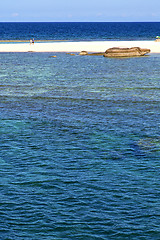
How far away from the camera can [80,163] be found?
19594 millimetres

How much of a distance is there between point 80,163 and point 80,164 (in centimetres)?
14

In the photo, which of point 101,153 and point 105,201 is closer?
point 105,201

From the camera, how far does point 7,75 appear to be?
50750 mm

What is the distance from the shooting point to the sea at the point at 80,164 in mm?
14188

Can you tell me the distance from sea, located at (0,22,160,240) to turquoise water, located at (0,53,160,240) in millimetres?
38

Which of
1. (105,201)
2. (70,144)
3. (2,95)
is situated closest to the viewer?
(105,201)

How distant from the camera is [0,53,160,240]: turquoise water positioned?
14.2m

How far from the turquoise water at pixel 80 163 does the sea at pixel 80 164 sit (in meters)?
0.04

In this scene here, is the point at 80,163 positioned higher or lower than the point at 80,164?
higher

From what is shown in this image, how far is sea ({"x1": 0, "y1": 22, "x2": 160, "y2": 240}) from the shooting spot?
1419 cm

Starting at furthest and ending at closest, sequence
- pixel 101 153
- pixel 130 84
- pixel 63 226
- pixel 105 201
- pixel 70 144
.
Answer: pixel 130 84, pixel 70 144, pixel 101 153, pixel 105 201, pixel 63 226

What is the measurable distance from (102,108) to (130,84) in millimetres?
11882

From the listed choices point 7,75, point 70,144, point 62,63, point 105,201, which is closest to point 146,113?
point 70,144

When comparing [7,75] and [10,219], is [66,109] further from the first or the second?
[7,75]
